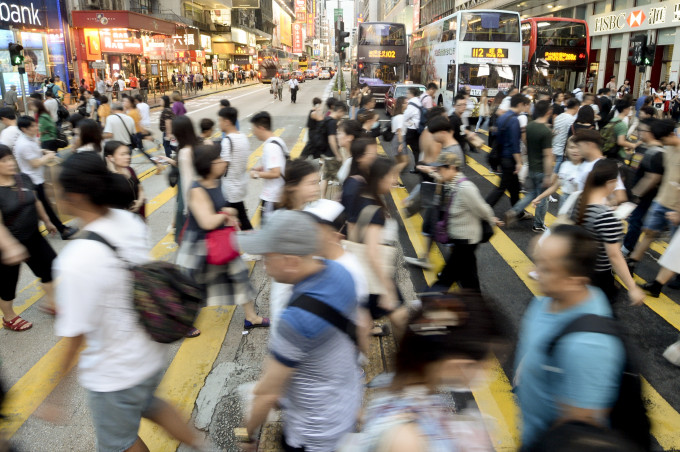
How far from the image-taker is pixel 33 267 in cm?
497

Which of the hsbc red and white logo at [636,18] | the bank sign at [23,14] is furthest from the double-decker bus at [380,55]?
the bank sign at [23,14]

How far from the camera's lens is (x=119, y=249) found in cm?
242

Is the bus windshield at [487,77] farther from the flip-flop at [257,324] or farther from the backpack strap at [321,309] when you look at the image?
the backpack strap at [321,309]

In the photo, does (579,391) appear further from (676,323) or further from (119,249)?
(676,323)

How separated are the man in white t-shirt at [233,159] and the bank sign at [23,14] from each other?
940 inches

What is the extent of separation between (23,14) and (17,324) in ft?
86.7

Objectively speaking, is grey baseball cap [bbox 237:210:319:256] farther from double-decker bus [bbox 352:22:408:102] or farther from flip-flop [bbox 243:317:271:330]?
double-decker bus [bbox 352:22:408:102]

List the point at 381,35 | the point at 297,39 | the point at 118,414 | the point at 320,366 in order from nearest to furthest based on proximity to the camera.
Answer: the point at 320,366 < the point at 118,414 < the point at 381,35 < the point at 297,39

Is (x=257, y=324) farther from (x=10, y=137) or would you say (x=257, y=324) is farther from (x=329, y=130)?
(x=10, y=137)

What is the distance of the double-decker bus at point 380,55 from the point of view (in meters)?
28.4

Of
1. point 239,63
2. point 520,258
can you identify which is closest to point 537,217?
point 520,258

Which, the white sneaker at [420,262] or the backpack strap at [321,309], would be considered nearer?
the backpack strap at [321,309]

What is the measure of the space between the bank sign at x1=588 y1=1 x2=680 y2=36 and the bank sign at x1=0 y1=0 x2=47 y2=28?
2949 centimetres

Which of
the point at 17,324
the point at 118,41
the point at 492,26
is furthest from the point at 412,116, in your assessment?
the point at 118,41
